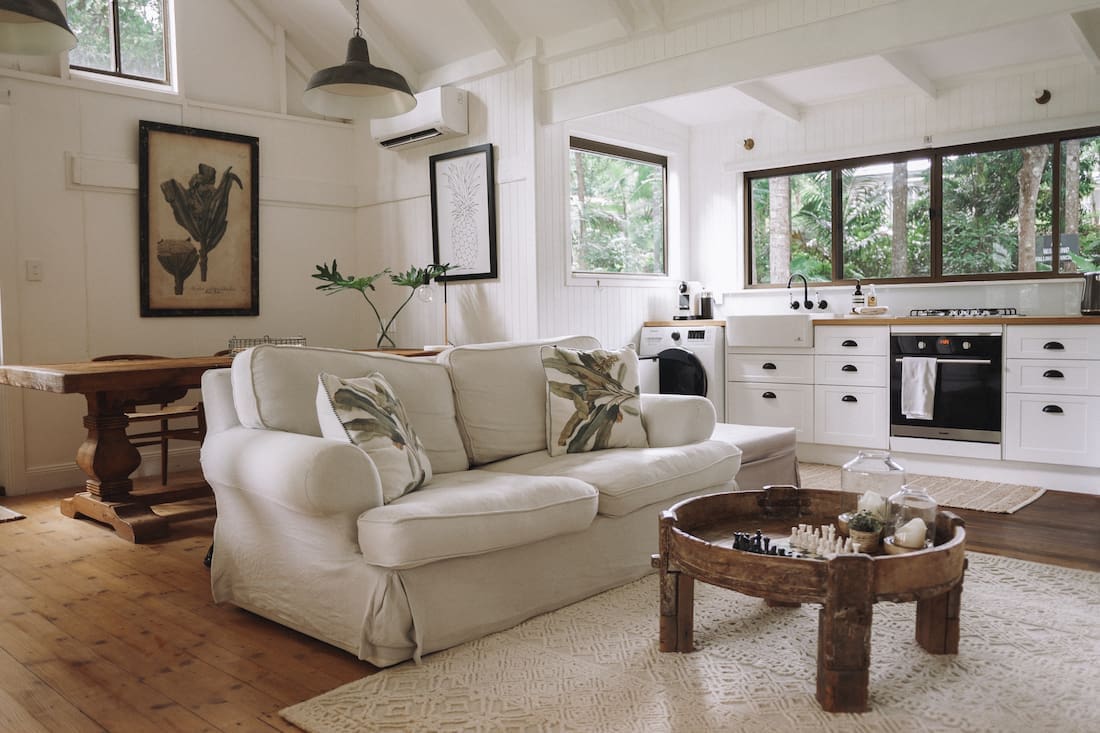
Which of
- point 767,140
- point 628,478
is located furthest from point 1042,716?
point 767,140

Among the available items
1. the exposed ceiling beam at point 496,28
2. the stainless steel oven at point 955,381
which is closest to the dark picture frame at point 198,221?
the exposed ceiling beam at point 496,28

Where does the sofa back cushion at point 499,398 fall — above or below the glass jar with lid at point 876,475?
above

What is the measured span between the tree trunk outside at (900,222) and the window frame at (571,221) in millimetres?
1654

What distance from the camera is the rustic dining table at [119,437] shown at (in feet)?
11.6

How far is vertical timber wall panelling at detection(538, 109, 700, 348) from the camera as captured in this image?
520cm

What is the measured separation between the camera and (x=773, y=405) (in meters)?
5.52

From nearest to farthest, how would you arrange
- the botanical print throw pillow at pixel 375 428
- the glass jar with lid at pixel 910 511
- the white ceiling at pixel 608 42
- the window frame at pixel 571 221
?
the glass jar with lid at pixel 910 511
the botanical print throw pillow at pixel 375 428
the white ceiling at pixel 608 42
the window frame at pixel 571 221

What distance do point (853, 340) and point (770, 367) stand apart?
1.94 ft

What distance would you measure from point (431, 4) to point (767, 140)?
8.78ft

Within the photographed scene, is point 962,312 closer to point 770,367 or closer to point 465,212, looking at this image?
point 770,367

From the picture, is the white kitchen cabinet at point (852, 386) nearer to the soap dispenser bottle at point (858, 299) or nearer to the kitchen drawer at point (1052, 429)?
the soap dispenser bottle at point (858, 299)

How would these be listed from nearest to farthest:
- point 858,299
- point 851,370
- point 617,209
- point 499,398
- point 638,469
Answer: point 638,469 < point 499,398 < point 851,370 < point 858,299 < point 617,209

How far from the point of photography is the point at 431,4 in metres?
5.11

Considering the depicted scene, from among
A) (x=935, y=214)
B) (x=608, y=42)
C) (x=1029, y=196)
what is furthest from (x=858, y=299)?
(x=608, y=42)
